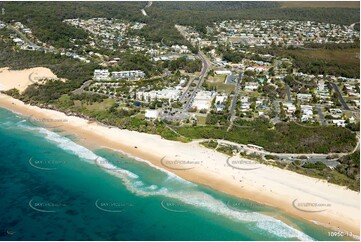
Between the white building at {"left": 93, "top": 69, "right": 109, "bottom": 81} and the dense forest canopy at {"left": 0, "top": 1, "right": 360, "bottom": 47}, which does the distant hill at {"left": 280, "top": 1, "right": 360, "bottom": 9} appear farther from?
the white building at {"left": 93, "top": 69, "right": 109, "bottom": 81}

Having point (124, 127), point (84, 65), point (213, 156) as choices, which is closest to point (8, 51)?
point (84, 65)

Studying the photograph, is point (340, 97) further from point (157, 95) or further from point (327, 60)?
point (157, 95)

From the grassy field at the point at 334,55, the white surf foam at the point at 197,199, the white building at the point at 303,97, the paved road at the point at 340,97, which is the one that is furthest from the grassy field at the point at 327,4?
the white surf foam at the point at 197,199

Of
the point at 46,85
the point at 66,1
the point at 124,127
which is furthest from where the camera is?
the point at 66,1

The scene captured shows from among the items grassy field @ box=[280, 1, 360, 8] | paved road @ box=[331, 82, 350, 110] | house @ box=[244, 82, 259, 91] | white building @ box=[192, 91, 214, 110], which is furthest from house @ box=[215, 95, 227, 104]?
grassy field @ box=[280, 1, 360, 8]

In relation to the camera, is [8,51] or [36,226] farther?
[8,51]

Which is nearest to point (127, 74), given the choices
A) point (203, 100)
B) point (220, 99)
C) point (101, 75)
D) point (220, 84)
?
point (101, 75)

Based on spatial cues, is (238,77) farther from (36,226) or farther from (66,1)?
(66,1)
